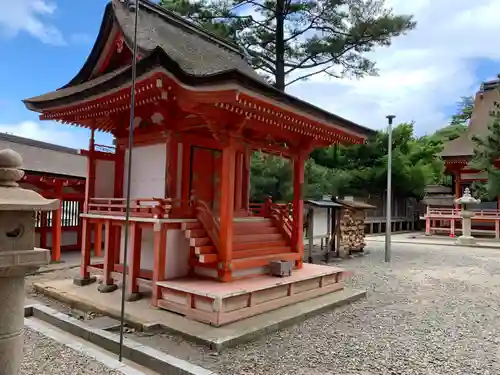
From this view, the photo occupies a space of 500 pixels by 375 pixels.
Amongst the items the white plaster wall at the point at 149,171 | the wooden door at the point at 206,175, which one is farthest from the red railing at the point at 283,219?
the white plaster wall at the point at 149,171

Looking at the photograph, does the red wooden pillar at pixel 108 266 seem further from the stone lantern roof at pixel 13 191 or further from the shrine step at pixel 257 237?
the stone lantern roof at pixel 13 191

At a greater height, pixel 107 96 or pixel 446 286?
pixel 107 96

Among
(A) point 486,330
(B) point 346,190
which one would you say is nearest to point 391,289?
(A) point 486,330

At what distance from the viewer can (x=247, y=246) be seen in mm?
6730

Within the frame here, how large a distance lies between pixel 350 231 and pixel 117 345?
9809 millimetres

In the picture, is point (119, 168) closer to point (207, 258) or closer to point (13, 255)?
point (207, 258)

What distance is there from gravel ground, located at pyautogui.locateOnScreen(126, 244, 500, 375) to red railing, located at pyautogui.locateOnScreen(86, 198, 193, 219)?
72.4 inches

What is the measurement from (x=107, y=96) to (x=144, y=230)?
94.4 inches

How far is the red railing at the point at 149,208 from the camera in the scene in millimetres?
5930

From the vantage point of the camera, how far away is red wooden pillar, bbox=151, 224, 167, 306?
581 cm

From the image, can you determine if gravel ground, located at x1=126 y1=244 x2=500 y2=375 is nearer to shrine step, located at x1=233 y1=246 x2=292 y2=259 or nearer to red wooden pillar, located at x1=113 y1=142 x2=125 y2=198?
shrine step, located at x1=233 y1=246 x2=292 y2=259

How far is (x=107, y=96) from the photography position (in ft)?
19.2

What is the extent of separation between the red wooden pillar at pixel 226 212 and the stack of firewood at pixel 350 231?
24.2ft

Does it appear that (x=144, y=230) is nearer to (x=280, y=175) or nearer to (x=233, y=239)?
(x=233, y=239)
